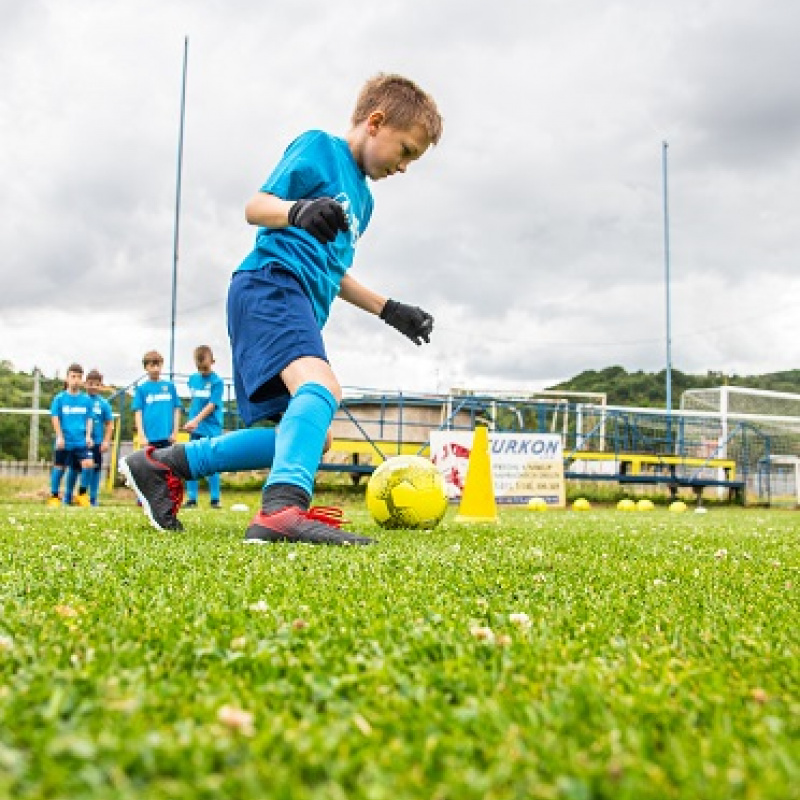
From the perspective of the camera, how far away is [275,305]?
3635mm

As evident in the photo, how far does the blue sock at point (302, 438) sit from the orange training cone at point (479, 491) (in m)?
3.55

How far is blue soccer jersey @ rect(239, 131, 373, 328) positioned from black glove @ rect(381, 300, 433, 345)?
1.72 feet

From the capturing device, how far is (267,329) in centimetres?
362

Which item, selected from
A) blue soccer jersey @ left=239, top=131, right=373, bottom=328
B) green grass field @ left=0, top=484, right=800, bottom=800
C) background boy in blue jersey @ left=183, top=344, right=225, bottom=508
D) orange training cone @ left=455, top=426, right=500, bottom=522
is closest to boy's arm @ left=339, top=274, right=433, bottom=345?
blue soccer jersey @ left=239, top=131, right=373, bottom=328

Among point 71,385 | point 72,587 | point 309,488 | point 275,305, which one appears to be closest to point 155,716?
point 72,587

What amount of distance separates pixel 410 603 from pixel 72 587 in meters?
0.89

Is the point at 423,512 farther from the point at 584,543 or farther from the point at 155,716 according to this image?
the point at 155,716

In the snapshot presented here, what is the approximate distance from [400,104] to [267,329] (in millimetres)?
1216

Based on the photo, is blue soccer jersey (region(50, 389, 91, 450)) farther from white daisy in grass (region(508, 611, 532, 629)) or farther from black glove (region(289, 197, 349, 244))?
white daisy in grass (region(508, 611, 532, 629))

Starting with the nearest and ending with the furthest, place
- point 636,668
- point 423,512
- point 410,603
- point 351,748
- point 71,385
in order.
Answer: point 351,748
point 636,668
point 410,603
point 423,512
point 71,385

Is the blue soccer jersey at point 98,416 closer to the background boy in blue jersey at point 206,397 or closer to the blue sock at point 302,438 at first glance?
the background boy in blue jersey at point 206,397

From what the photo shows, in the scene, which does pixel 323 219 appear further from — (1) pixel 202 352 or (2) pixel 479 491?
(1) pixel 202 352

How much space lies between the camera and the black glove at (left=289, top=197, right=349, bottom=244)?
3188 mm

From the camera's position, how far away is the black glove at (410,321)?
14.7ft
